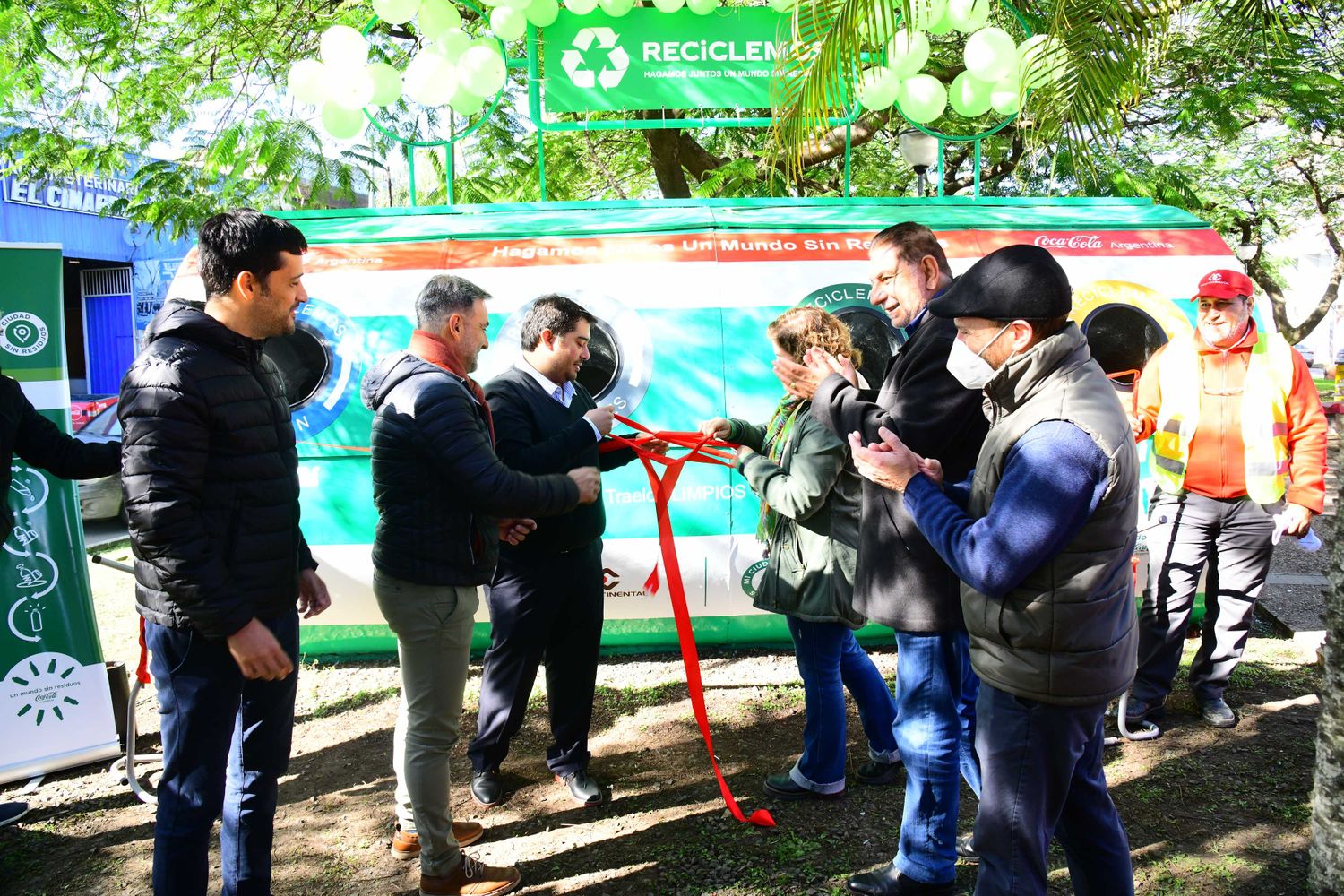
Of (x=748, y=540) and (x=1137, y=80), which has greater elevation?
(x=1137, y=80)

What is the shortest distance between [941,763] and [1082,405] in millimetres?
1346

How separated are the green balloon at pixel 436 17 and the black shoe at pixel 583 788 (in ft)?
14.8

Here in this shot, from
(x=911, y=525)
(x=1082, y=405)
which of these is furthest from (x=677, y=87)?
(x=1082, y=405)

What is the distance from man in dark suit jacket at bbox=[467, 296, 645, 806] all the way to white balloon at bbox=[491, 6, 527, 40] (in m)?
3.05

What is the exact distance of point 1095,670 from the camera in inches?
92.3

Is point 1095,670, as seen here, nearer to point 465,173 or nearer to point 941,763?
point 941,763

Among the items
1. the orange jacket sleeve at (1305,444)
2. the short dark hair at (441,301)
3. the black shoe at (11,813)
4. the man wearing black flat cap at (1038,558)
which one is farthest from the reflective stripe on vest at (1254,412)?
the black shoe at (11,813)

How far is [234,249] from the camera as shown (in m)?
2.62

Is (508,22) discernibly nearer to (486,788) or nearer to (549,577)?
(549,577)

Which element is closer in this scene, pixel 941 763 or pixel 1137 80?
pixel 941 763

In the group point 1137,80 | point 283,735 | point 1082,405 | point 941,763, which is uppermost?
point 1137,80

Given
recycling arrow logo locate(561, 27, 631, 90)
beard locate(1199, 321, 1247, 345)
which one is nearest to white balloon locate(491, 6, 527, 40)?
recycling arrow logo locate(561, 27, 631, 90)

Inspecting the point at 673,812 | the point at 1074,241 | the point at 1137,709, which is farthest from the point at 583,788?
the point at 1074,241

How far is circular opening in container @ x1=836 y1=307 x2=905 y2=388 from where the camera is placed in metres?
5.32
